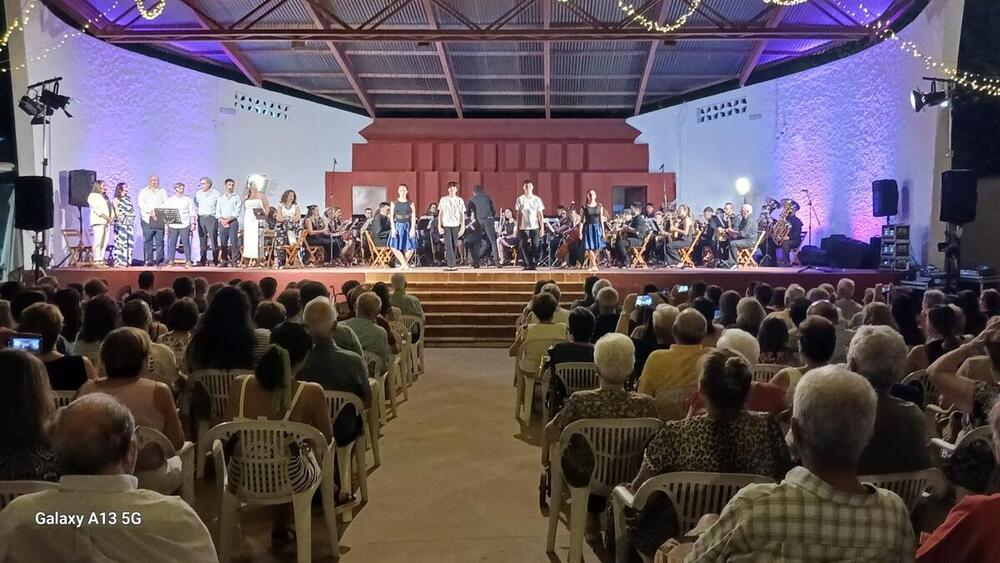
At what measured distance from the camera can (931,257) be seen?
1021 centimetres

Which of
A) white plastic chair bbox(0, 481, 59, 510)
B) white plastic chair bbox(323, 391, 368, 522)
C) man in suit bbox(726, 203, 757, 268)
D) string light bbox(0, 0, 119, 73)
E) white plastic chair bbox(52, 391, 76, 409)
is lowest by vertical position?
white plastic chair bbox(323, 391, 368, 522)

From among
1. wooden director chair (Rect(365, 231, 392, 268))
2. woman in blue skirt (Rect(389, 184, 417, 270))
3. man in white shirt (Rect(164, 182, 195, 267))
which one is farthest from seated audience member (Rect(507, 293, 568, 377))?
man in white shirt (Rect(164, 182, 195, 267))

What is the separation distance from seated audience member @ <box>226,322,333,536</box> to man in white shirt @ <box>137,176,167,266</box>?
9907 millimetres

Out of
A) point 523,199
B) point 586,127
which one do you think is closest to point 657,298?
point 523,199

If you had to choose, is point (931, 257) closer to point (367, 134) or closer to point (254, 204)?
point (254, 204)

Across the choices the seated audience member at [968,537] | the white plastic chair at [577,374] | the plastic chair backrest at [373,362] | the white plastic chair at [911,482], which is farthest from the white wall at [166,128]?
the seated audience member at [968,537]

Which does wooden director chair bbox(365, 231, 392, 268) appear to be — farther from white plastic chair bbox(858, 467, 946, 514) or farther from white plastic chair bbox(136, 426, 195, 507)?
white plastic chair bbox(858, 467, 946, 514)

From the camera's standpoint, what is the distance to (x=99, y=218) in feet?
36.4

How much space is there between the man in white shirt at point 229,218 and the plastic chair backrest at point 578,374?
9382 mm

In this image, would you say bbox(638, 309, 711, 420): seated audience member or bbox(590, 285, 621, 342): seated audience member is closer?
bbox(638, 309, 711, 420): seated audience member

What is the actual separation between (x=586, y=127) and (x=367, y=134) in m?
4.99

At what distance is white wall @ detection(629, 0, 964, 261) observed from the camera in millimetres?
10281

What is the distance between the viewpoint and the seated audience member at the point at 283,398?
2.79 meters

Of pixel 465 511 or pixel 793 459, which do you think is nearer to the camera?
pixel 793 459
